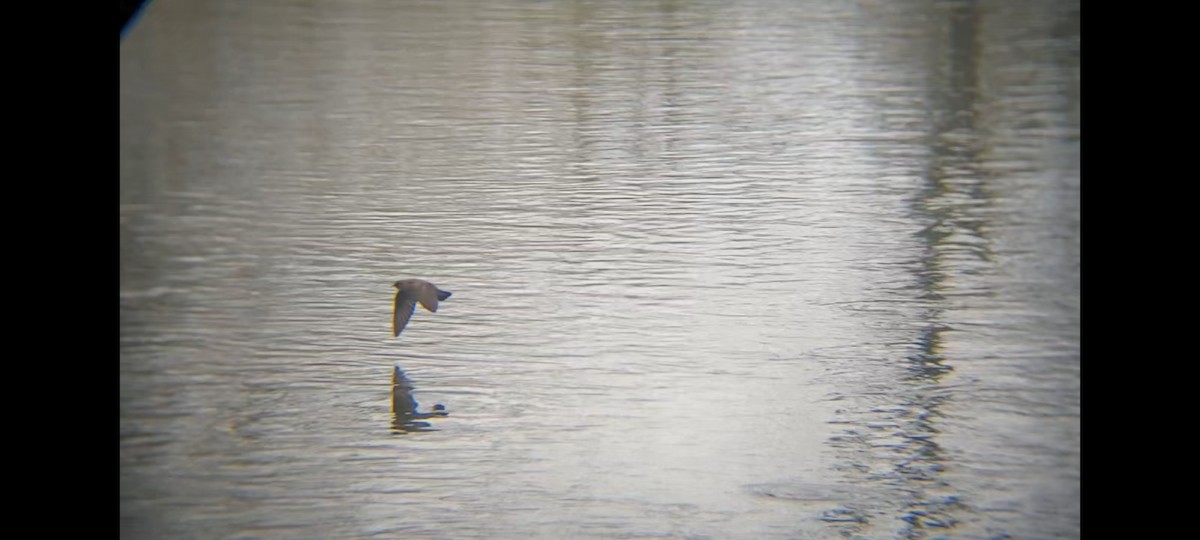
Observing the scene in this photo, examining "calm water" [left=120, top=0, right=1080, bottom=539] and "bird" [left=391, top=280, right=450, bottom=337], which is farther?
"bird" [left=391, top=280, right=450, bottom=337]

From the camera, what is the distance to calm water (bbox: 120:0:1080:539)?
0.81 meters

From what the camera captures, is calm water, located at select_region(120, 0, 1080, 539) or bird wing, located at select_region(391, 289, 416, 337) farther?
bird wing, located at select_region(391, 289, 416, 337)

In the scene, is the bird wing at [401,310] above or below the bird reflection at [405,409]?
above

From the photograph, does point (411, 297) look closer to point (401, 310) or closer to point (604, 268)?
point (401, 310)

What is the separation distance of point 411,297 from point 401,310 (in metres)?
0.02

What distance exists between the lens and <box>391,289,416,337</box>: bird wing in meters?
0.94

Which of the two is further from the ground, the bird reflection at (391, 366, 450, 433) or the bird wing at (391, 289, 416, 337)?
the bird wing at (391, 289, 416, 337)

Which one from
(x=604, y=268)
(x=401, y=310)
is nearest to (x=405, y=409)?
(x=401, y=310)

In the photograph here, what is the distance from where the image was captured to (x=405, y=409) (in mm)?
868

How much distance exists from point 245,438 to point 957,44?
2.73 feet

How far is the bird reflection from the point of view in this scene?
0.85m

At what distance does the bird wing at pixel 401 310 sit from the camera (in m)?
0.94
